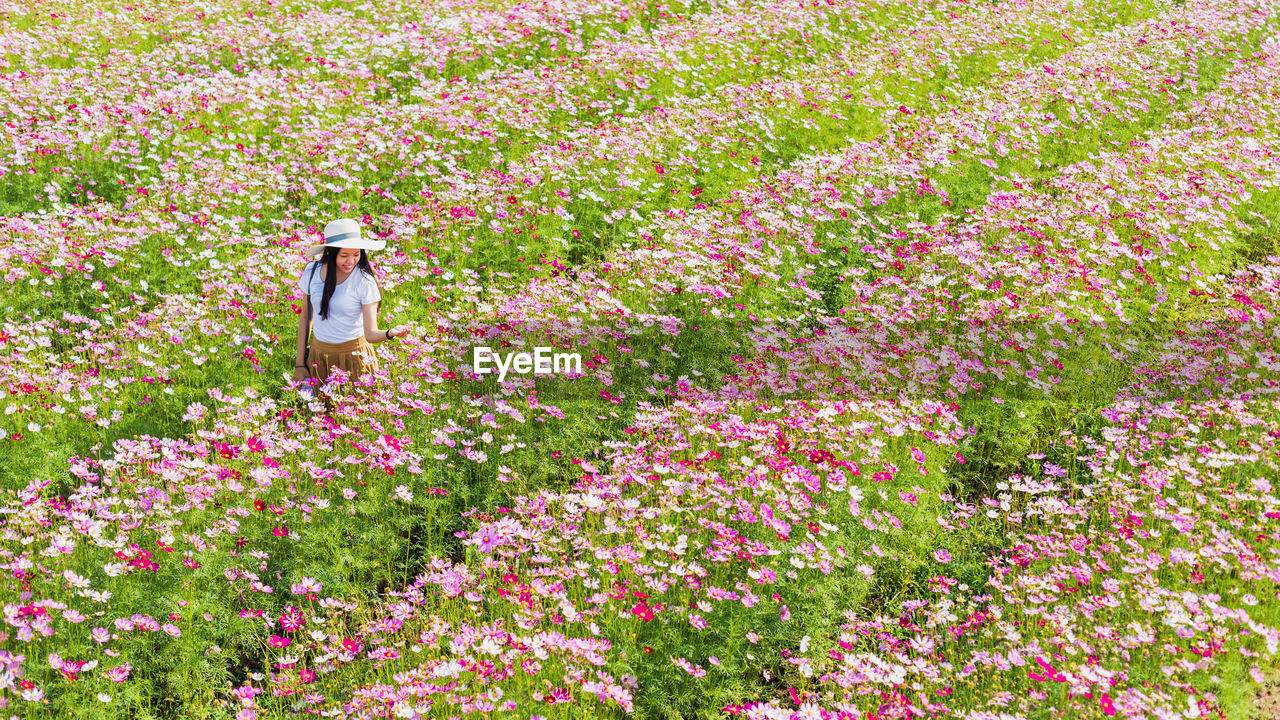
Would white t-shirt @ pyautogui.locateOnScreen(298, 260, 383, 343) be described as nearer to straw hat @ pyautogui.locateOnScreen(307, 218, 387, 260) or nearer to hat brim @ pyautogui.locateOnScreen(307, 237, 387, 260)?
hat brim @ pyautogui.locateOnScreen(307, 237, 387, 260)

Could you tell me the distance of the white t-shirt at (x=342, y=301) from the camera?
750 centimetres

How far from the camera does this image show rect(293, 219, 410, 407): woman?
24.4ft

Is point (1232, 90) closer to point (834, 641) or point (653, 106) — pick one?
point (653, 106)

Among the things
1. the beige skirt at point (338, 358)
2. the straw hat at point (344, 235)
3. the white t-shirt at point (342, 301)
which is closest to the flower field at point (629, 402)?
the beige skirt at point (338, 358)

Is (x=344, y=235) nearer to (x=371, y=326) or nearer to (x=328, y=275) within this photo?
(x=328, y=275)

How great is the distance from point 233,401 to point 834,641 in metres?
5.45

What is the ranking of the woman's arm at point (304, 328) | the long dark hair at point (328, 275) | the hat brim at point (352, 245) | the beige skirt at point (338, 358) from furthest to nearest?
the beige skirt at point (338, 358) → the woman's arm at point (304, 328) → the long dark hair at point (328, 275) → the hat brim at point (352, 245)

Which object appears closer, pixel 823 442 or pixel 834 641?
pixel 834 641

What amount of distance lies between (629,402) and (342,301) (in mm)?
2808

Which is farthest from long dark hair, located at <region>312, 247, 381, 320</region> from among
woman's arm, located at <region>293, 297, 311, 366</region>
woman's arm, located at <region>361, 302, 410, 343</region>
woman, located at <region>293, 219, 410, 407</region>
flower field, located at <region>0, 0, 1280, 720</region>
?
flower field, located at <region>0, 0, 1280, 720</region>

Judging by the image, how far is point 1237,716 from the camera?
4.87 meters

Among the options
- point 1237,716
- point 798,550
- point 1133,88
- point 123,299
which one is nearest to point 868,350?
point 798,550

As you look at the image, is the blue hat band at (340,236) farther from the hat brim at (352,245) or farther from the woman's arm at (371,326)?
the woman's arm at (371,326)

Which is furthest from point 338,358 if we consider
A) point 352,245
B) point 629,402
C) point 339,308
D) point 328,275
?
point 629,402
